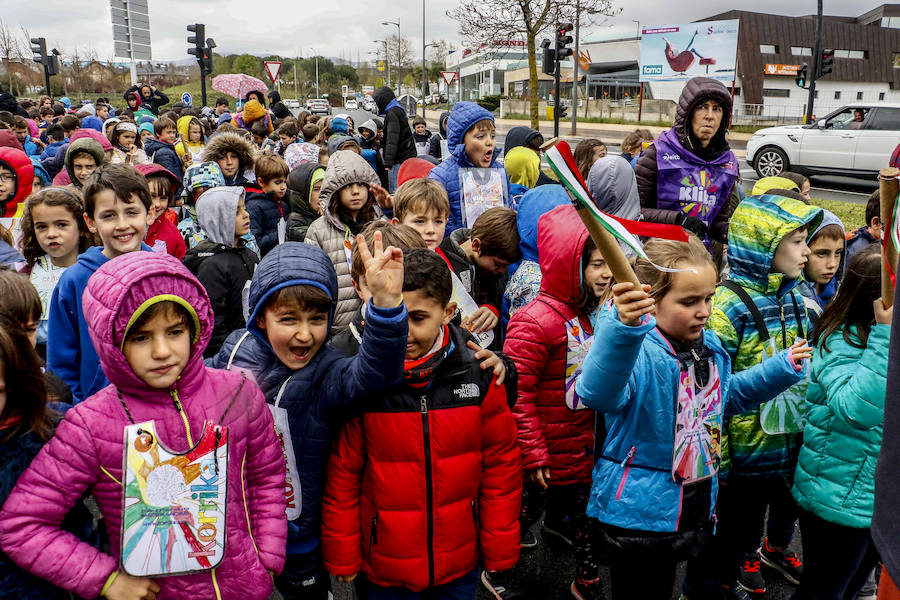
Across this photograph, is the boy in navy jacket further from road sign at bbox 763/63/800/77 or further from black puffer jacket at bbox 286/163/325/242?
road sign at bbox 763/63/800/77

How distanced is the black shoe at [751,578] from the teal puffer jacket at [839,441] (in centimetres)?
72

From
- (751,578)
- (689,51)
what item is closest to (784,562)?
(751,578)

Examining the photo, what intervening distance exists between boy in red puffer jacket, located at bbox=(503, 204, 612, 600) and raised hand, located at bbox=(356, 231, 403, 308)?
99 centimetres

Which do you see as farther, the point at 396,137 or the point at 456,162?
the point at 396,137

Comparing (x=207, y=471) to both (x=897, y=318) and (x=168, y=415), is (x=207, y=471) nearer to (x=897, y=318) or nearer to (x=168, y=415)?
(x=168, y=415)

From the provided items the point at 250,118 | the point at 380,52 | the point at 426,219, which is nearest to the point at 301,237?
the point at 426,219

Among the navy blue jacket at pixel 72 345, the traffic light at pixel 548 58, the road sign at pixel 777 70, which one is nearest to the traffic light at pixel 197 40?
the traffic light at pixel 548 58

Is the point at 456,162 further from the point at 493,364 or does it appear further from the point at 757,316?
the point at 493,364

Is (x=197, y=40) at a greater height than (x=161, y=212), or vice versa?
(x=197, y=40)

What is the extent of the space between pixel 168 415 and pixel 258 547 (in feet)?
1.63

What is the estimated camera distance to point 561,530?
3572mm

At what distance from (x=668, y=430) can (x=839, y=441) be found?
709 millimetres

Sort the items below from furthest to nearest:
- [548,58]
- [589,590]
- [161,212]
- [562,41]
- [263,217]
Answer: [548,58] < [562,41] < [263,217] < [161,212] < [589,590]

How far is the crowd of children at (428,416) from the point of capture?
181 cm
